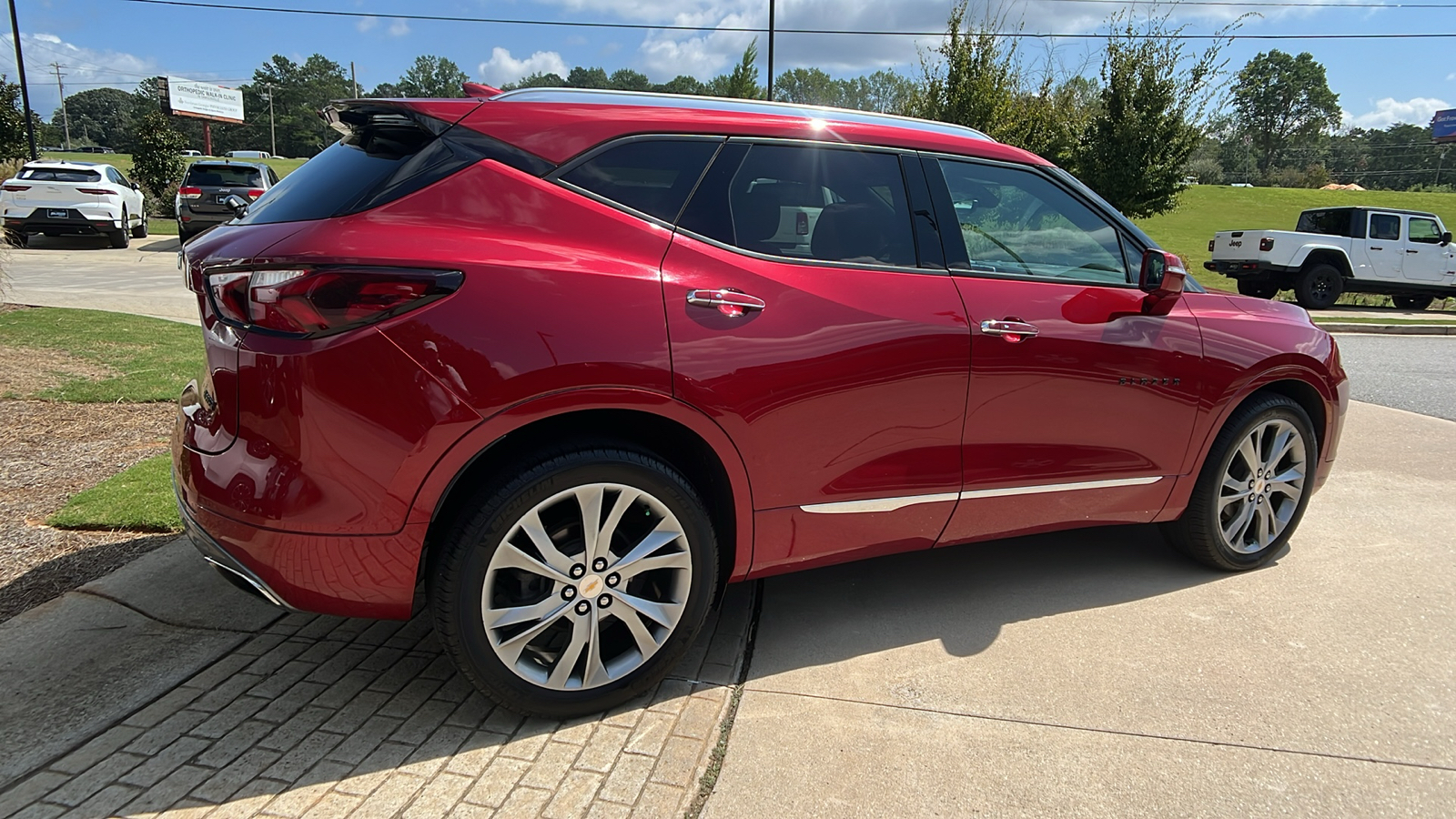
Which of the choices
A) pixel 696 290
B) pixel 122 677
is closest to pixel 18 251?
pixel 122 677

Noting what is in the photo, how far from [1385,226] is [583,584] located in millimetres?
20731

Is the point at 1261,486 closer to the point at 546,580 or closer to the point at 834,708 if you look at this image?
the point at 834,708

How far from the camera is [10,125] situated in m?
25.0

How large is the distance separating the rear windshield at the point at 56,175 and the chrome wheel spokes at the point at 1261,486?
22.8 meters

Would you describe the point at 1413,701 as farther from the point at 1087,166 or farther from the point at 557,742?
the point at 1087,166

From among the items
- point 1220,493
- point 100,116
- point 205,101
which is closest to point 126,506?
point 1220,493

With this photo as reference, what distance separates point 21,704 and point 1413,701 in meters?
4.38

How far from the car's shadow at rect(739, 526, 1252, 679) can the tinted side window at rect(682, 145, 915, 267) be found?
138 cm

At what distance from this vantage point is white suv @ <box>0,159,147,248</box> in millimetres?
18312

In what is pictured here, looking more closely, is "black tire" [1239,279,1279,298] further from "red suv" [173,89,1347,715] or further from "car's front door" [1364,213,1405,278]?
"red suv" [173,89,1347,715]

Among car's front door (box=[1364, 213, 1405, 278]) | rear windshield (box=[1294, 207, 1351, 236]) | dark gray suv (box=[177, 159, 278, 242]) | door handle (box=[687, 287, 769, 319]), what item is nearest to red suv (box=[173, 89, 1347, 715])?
door handle (box=[687, 287, 769, 319])

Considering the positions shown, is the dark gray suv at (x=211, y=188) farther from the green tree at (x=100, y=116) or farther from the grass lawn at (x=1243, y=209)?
the green tree at (x=100, y=116)

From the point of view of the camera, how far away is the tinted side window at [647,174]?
2.60 meters

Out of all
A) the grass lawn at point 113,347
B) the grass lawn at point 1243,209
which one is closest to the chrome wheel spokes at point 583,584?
the grass lawn at point 113,347
